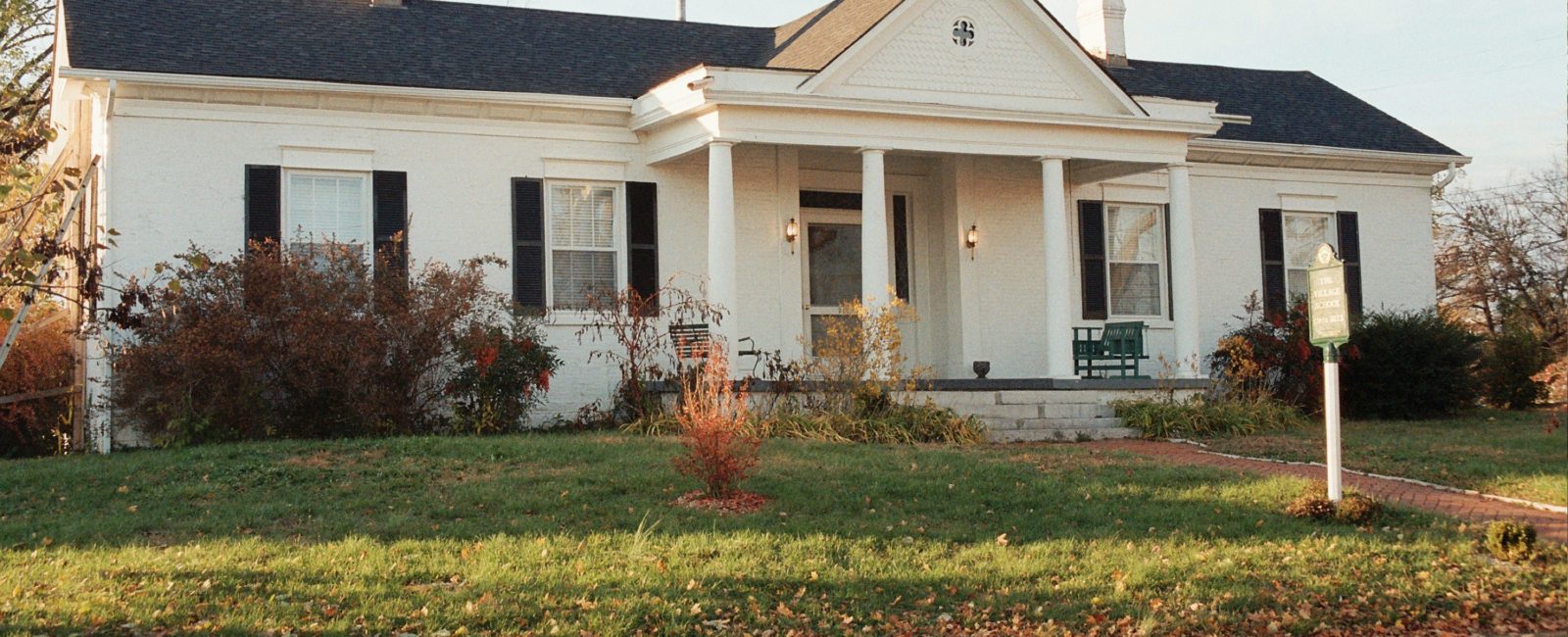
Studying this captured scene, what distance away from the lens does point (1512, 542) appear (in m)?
8.77

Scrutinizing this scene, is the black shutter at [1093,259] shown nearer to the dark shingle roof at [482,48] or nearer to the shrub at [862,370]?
the dark shingle roof at [482,48]

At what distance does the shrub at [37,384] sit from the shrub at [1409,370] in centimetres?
1510

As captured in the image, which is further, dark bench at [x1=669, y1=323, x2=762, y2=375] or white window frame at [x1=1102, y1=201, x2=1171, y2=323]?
white window frame at [x1=1102, y1=201, x2=1171, y2=323]

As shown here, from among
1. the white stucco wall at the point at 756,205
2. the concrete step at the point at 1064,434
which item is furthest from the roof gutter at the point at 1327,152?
the concrete step at the point at 1064,434

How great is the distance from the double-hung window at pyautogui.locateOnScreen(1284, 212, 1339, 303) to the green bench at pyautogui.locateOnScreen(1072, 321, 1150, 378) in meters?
3.28

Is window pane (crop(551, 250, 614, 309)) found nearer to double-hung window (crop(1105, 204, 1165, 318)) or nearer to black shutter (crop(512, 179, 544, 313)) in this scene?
black shutter (crop(512, 179, 544, 313))

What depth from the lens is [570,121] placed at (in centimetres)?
1683

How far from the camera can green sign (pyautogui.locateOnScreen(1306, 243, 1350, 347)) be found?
9.61 meters

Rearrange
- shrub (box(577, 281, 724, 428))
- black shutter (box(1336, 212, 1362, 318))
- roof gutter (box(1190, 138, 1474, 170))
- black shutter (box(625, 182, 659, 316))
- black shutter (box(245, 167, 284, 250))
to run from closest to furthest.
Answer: black shutter (box(245, 167, 284, 250)), shrub (box(577, 281, 724, 428)), black shutter (box(625, 182, 659, 316)), roof gutter (box(1190, 138, 1474, 170)), black shutter (box(1336, 212, 1362, 318))

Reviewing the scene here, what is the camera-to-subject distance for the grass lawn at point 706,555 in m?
7.42

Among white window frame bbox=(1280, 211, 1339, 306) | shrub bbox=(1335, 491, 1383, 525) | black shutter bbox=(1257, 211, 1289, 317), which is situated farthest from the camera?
white window frame bbox=(1280, 211, 1339, 306)

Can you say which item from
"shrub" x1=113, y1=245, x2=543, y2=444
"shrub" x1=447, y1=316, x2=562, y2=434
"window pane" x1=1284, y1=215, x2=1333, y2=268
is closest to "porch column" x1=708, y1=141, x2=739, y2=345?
"shrub" x1=447, y1=316, x2=562, y2=434

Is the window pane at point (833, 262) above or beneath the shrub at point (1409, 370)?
above

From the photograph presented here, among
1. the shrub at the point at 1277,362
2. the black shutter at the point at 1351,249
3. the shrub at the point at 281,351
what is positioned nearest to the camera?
the shrub at the point at 281,351
